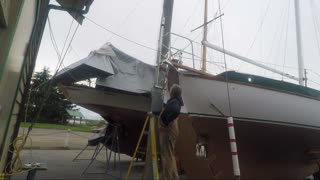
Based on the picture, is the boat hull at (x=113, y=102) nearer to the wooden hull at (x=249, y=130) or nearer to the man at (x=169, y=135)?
the wooden hull at (x=249, y=130)

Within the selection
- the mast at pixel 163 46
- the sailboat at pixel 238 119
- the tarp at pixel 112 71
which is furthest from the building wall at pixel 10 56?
the tarp at pixel 112 71

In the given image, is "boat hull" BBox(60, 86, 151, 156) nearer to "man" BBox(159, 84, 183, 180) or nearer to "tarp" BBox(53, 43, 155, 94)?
"tarp" BBox(53, 43, 155, 94)

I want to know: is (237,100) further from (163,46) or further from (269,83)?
(163,46)

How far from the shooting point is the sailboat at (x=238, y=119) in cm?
484

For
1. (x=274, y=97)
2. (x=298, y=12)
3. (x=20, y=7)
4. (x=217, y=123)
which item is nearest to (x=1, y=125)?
(x=20, y=7)

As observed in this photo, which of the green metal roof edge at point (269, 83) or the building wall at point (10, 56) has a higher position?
the green metal roof edge at point (269, 83)

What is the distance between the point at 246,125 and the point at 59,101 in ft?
106

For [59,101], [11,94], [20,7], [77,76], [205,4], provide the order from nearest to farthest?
Result: 1. [20,7]
2. [11,94]
3. [77,76]
4. [205,4]
5. [59,101]

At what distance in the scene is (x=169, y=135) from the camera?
13.7 feet

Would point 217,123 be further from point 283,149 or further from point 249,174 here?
point 283,149

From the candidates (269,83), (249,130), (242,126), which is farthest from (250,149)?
(269,83)

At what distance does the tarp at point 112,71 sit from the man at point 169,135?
2.65 meters

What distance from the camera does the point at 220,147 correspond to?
497 centimetres

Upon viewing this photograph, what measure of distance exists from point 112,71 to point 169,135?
296cm
